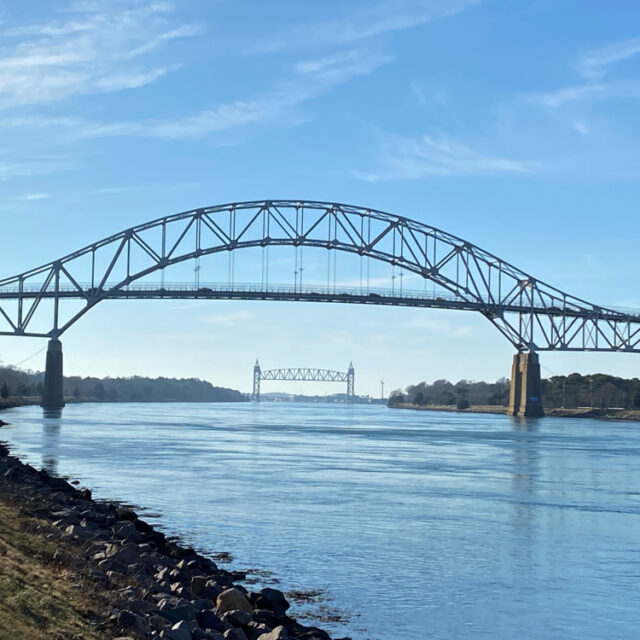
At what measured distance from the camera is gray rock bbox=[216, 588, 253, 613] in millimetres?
11359

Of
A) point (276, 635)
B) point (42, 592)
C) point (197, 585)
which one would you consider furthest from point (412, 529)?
point (42, 592)

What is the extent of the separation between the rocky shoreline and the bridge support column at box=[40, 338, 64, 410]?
260ft

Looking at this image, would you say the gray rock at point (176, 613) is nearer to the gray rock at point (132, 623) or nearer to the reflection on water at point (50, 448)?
the gray rock at point (132, 623)

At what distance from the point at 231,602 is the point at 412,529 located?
9642 mm

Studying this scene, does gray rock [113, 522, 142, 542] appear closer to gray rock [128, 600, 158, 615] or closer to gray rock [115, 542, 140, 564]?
gray rock [115, 542, 140, 564]

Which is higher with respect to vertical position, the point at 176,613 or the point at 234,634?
the point at 176,613

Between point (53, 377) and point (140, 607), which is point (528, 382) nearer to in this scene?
point (53, 377)

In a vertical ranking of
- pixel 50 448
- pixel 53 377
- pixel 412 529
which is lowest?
pixel 412 529

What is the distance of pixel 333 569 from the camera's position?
15828mm

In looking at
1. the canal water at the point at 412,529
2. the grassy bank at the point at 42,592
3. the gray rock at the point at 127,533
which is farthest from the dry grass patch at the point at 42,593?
the canal water at the point at 412,529

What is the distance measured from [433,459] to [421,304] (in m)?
62.6

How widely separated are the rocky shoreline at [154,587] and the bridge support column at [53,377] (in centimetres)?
7915

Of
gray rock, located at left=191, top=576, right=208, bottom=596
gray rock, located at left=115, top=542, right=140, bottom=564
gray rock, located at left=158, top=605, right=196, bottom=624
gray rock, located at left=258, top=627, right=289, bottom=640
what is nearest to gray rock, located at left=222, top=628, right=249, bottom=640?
gray rock, located at left=258, top=627, right=289, bottom=640

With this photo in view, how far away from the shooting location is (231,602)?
11.4 metres
